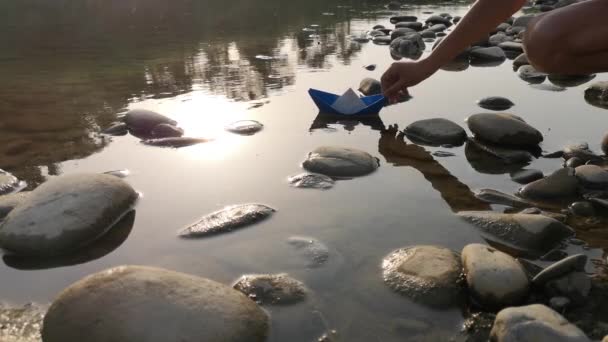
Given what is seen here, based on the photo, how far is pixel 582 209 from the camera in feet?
8.56

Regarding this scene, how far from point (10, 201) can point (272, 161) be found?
58.2 inches

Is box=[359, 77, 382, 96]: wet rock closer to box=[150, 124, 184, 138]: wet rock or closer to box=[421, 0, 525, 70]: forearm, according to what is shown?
box=[150, 124, 184, 138]: wet rock

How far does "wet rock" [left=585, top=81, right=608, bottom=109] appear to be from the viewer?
15.1ft

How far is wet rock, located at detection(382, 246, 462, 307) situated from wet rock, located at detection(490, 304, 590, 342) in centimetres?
26

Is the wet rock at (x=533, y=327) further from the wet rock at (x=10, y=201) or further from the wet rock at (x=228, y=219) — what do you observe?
the wet rock at (x=10, y=201)

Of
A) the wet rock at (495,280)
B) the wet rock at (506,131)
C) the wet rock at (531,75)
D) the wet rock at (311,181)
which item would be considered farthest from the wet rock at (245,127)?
the wet rock at (531,75)

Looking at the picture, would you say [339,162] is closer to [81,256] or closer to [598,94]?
[81,256]

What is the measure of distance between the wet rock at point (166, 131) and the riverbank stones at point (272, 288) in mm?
2060

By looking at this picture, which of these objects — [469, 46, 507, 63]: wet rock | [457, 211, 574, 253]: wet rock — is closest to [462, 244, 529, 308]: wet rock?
[457, 211, 574, 253]: wet rock

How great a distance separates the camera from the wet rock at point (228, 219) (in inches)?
98.8

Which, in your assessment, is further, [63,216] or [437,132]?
[437,132]

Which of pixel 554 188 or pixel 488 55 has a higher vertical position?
pixel 554 188

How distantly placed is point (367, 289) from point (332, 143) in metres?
1.82

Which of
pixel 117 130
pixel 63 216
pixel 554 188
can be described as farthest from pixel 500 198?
pixel 117 130
